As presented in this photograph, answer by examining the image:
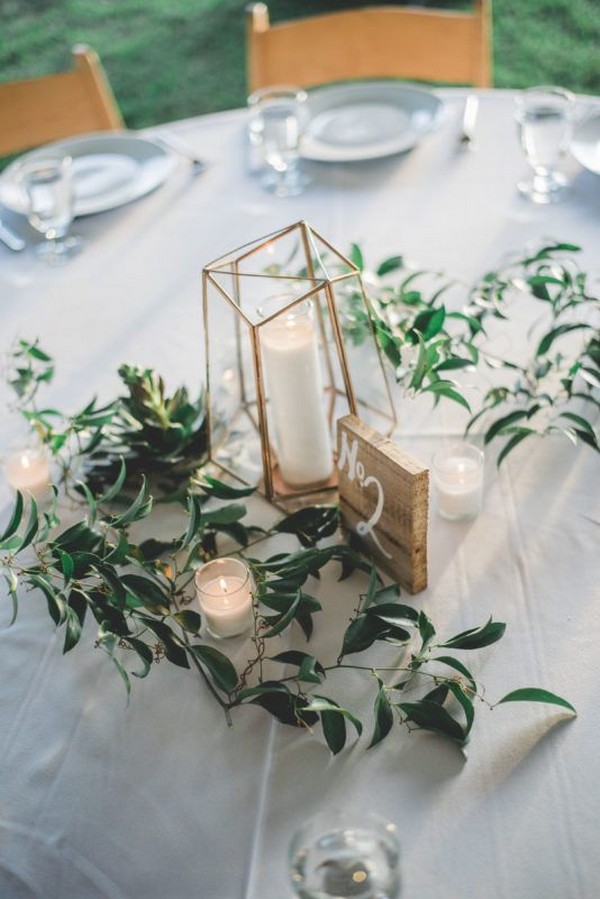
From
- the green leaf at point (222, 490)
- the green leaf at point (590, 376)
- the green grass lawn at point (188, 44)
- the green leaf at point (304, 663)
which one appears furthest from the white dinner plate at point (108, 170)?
the green grass lawn at point (188, 44)

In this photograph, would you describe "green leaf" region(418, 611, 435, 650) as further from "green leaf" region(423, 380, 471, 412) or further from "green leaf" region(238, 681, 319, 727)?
"green leaf" region(423, 380, 471, 412)

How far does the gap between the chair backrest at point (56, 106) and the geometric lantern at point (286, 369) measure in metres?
0.88

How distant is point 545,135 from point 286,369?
0.71 meters

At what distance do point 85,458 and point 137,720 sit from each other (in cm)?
35

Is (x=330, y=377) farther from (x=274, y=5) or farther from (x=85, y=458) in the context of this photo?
(x=274, y=5)

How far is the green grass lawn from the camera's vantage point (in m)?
3.64

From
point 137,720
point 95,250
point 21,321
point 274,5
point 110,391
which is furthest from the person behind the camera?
point 274,5

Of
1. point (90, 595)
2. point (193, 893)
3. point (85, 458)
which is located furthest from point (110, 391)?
point (193, 893)

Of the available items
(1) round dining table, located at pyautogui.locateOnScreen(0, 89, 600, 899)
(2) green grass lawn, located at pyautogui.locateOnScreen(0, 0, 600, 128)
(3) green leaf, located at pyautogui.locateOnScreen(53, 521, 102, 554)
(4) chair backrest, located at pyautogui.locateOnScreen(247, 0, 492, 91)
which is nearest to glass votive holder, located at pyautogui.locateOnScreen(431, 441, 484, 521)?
(1) round dining table, located at pyautogui.locateOnScreen(0, 89, 600, 899)

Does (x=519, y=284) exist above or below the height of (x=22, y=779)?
above

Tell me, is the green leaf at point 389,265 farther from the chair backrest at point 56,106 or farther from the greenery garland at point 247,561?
the chair backrest at point 56,106

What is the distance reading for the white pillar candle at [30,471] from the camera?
41.3 inches

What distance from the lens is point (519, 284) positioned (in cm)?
105

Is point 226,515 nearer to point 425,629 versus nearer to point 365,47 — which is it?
point 425,629
